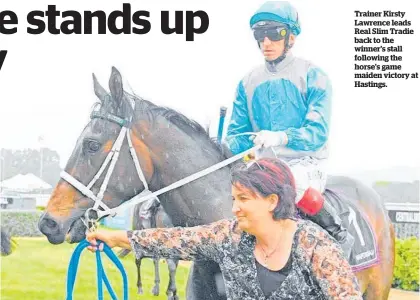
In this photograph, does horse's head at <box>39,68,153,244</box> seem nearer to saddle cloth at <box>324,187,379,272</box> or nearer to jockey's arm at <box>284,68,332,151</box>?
jockey's arm at <box>284,68,332,151</box>

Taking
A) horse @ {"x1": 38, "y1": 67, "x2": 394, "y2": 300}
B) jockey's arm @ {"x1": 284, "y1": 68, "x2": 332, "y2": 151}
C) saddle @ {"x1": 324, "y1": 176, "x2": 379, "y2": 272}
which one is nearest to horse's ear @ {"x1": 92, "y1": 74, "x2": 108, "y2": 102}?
horse @ {"x1": 38, "y1": 67, "x2": 394, "y2": 300}

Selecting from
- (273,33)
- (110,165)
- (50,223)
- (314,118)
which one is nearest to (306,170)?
(314,118)

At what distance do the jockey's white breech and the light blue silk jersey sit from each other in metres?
0.03

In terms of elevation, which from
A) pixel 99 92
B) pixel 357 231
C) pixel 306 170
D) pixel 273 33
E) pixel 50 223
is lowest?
pixel 357 231

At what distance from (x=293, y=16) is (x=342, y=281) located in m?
1.59

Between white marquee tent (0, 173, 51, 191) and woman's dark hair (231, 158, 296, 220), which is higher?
woman's dark hair (231, 158, 296, 220)

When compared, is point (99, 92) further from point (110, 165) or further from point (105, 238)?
point (105, 238)

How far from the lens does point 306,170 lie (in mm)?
2832

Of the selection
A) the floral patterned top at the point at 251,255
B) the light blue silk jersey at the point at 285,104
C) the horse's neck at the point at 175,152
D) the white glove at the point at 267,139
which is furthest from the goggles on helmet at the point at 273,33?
the floral patterned top at the point at 251,255

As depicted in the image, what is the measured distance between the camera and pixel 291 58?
307 cm

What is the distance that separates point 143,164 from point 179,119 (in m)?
0.22

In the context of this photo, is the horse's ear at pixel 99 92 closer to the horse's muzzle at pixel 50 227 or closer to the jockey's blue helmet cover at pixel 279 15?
the horse's muzzle at pixel 50 227

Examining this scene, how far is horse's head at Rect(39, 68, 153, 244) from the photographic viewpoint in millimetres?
2656

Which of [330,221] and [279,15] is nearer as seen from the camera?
[330,221]
